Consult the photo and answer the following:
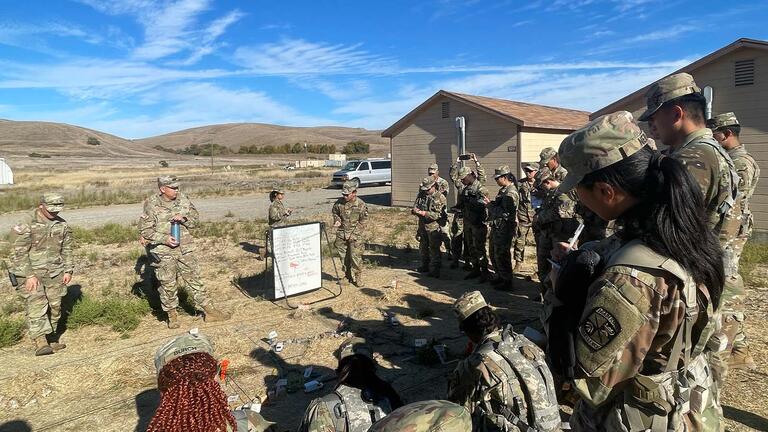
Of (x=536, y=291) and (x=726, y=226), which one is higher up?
(x=726, y=226)

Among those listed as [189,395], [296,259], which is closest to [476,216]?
[296,259]

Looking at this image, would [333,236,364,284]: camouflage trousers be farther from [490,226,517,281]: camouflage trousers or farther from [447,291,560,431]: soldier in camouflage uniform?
[447,291,560,431]: soldier in camouflage uniform

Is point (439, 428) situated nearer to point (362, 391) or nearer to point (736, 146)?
point (362, 391)

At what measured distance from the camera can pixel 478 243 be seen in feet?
29.0

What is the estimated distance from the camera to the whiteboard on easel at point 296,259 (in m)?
7.65

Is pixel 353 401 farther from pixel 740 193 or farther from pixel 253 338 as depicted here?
pixel 253 338

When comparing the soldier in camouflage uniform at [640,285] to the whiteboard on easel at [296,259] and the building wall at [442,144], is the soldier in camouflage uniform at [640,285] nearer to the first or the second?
the whiteboard on easel at [296,259]

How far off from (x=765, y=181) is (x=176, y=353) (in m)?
12.8

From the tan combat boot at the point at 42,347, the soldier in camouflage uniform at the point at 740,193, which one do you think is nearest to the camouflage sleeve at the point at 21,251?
the tan combat boot at the point at 42,347

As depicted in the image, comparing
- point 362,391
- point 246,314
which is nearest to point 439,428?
point 362,391

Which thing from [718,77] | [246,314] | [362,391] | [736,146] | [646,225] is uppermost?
[718,77]

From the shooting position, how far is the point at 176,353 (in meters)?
2.38

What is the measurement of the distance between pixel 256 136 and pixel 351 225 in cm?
13858

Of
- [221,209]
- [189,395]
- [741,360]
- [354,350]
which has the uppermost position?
[189,395]
